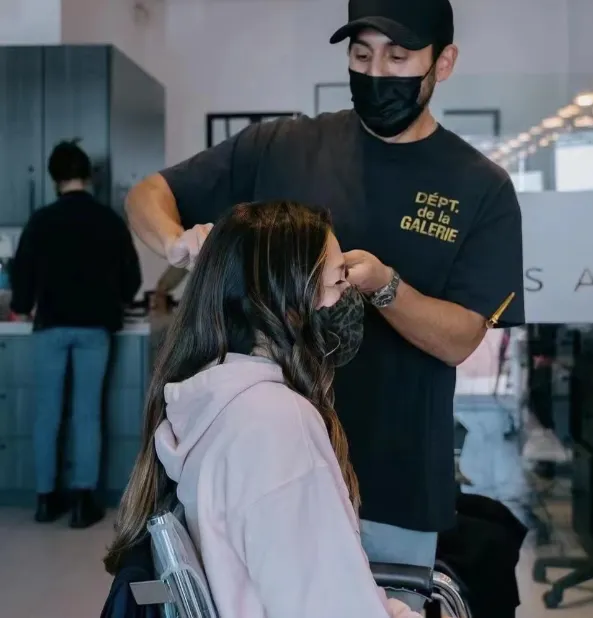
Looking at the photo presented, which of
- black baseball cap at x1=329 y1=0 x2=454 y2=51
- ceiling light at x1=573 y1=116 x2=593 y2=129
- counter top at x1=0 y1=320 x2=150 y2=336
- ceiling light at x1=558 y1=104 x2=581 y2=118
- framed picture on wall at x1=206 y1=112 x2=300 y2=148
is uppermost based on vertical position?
framed picture on wall at x1=206 y1=112 x2=300 y2=148

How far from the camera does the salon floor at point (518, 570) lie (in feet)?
10.2

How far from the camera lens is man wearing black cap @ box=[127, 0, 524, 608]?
1576mm

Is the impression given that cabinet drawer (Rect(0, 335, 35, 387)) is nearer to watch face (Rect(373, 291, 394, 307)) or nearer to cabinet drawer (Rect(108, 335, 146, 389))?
cabinet drawer (Rect(108, 335, 146, 389))

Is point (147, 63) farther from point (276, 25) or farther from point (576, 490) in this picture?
Answer: point (576, 490)

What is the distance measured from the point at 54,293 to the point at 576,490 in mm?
2371

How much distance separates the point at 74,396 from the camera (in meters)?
4.22

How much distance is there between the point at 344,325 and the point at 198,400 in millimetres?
263

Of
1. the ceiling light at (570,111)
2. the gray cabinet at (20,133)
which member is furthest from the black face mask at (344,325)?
the gray cabinet at (20,133)

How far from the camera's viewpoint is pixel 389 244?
159 cm

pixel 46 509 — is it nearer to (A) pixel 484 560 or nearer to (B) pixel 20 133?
(B) pixel 20 133

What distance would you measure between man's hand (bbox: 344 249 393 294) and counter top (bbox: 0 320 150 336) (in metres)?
3.06

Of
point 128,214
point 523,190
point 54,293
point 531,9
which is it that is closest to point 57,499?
point 54,293

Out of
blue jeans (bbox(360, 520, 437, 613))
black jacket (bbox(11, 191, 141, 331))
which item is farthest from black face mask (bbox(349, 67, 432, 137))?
black jacket (bbox(11, 191, 141, 331))

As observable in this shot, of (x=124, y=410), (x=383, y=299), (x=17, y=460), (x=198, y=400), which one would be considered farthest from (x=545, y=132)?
(x=17, y=460)
